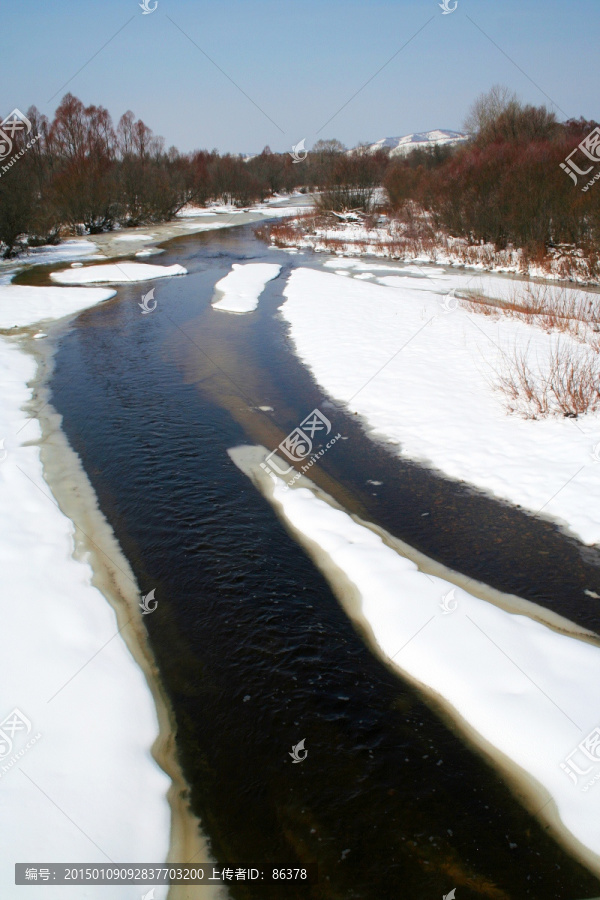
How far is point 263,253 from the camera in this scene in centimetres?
2705

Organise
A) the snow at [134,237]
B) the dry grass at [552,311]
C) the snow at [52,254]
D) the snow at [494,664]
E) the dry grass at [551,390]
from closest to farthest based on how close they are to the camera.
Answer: the snow at [494,664] < the dry grass at [551,390] < the dry grass at [552,311] < the snow at [52,254] < the snow at [134,237]

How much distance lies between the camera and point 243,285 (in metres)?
19.2

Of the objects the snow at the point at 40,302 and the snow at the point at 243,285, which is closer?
the snow at the point at 40,302

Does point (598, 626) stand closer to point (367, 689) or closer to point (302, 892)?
point (367, 689)

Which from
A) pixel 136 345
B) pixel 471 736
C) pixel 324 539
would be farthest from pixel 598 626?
pixel 136 345

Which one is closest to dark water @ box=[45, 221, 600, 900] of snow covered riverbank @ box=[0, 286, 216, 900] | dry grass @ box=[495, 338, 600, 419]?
snow covered riverbank @ box=[0, 286, 216, 900]

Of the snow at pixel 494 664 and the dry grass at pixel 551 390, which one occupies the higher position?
the dry grass at pixel 551 390

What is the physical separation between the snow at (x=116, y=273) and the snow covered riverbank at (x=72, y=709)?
15.3 meters

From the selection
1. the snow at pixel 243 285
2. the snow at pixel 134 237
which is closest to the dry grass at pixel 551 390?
the snow at pixel 243 285

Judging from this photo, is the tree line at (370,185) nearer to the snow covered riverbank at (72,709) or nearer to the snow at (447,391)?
the snow at (447,391)

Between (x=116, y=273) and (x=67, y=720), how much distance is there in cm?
1988

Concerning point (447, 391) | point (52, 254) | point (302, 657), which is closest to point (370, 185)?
point (52, 254)

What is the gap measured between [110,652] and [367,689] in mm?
2046

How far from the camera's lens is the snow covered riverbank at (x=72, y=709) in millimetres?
3277
